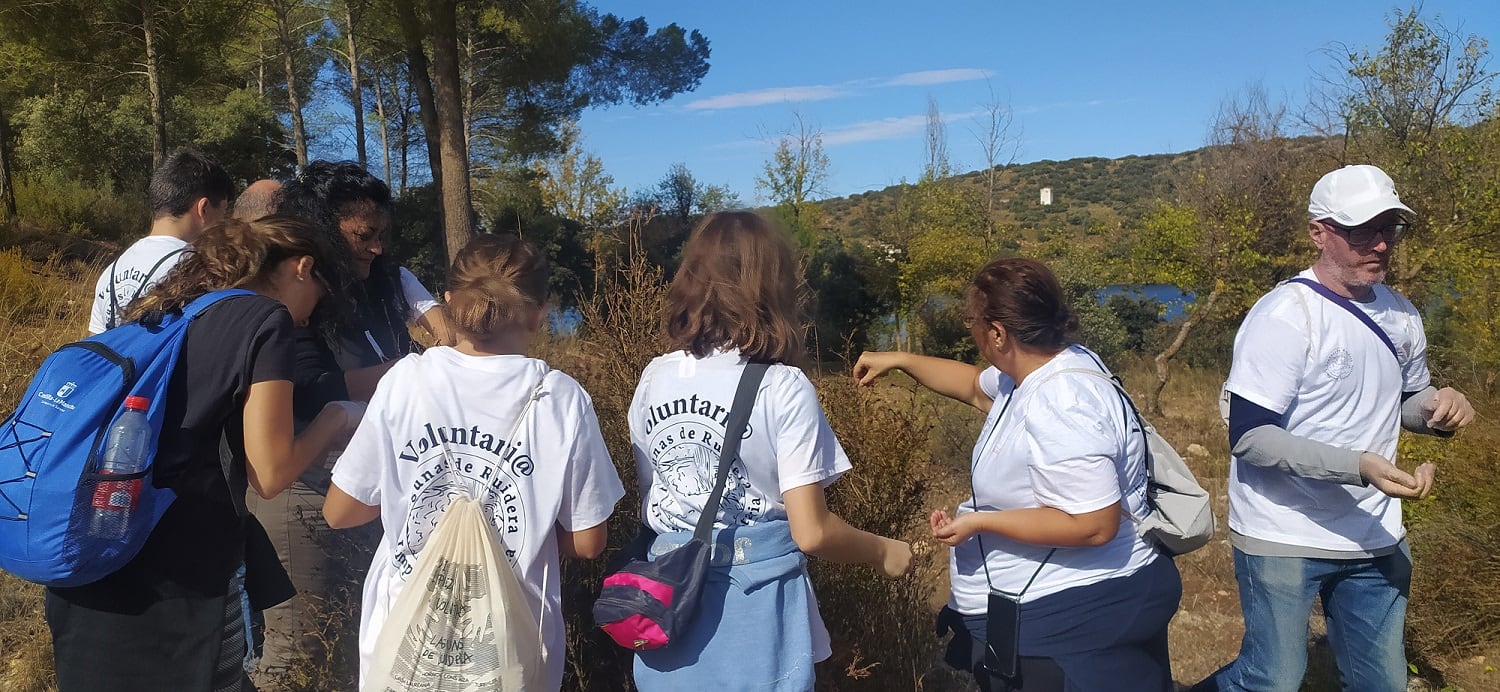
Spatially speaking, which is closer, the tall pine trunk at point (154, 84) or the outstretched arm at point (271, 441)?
the outstretched arm at point (271, 441)

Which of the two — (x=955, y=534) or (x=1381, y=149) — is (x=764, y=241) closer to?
(x=955, y=534)

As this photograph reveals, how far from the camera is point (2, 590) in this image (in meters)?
3.72

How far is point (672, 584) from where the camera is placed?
5.29 ft

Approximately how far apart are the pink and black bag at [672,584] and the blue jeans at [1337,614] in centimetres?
162

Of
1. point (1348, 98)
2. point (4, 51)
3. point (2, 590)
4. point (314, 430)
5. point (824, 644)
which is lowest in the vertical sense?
point (2, 590)

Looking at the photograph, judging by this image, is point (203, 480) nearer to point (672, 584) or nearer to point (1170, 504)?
point (672, 584)

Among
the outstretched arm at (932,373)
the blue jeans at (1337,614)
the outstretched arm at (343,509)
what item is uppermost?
the outstretched arm at (932,373)

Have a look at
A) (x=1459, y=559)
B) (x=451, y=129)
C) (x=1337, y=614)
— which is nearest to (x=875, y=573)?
(x=1337, y=614)

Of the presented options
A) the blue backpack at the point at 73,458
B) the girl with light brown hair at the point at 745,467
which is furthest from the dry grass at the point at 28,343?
the girl with light brown hair at the point at 745,467

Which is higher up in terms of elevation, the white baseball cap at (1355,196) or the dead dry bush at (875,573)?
the white baseball cap at (1355,196)

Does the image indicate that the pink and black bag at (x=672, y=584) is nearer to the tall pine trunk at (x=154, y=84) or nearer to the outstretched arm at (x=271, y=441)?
the outstretched arm at (x=271, y=441)

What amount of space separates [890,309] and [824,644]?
2122cm

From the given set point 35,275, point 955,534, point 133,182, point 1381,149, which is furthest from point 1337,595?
point 133,182

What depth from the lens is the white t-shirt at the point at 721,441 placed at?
1.63 meters
